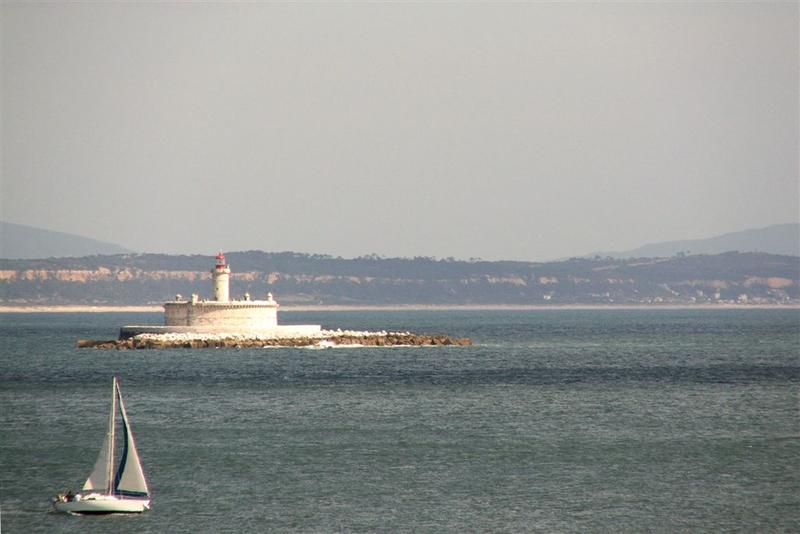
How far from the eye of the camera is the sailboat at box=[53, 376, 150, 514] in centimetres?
3488

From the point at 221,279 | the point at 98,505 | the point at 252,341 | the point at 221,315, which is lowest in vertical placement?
the point at 98,505

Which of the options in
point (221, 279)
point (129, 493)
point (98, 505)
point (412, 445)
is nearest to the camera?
point (98, 505)

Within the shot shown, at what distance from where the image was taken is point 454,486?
38938mm

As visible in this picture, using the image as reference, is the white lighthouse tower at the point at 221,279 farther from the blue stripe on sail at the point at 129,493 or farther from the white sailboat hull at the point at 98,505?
the white sailboat hull at the point at 98,505

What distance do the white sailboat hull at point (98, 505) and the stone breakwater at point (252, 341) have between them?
179ft

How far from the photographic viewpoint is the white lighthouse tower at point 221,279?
87.1 m

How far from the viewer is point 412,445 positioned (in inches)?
1832

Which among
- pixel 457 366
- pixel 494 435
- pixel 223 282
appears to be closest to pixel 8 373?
pixel 223 282

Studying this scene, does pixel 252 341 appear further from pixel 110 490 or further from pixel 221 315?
pixel 110 490

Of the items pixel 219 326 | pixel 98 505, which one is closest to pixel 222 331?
pixel 219 326

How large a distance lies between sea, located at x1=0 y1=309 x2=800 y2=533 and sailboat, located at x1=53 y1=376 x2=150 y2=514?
35 centimetres

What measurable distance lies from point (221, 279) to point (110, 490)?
5239 centimetres

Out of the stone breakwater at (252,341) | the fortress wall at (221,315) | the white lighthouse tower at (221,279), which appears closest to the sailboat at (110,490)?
the white lighthouse tower at (221,279)

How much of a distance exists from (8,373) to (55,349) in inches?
983
